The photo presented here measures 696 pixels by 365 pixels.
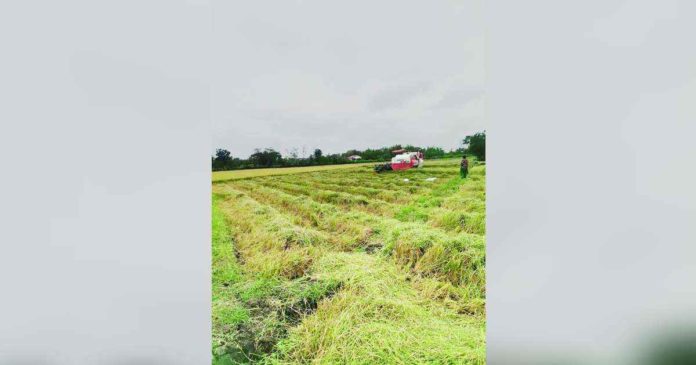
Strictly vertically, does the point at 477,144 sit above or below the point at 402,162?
above

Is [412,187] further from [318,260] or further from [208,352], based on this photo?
[208,352]

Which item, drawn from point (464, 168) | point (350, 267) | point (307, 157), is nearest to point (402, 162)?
point (464, 168)

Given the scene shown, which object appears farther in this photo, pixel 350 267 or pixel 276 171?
pixel 276 171

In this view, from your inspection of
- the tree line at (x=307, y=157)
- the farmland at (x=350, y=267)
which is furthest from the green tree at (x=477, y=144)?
the farmland at (x=350, y=267)

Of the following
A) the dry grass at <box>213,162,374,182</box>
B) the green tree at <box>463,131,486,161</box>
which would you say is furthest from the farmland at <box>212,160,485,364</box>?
the green tree at <box>463,131,486,161</box>

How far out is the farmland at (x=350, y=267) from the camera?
295 centimetres

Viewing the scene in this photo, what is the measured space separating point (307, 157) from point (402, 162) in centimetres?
67

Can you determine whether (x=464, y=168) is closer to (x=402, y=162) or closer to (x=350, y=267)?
(x=402, y=162)

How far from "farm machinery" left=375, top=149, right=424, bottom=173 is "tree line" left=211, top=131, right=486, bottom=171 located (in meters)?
0.03

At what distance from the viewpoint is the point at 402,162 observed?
3395mm

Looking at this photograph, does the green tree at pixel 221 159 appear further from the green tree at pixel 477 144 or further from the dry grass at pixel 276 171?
the green tree at pixel 477 144

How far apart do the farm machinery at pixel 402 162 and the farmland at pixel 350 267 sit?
0.18 ft

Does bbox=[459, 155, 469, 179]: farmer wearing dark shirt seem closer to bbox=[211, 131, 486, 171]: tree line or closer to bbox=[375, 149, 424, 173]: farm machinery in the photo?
bbox=[211, 131, 486, 171]: tree line

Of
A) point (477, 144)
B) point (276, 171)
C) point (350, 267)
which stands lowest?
point (350, 267)
